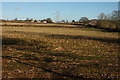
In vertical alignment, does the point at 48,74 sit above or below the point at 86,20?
below

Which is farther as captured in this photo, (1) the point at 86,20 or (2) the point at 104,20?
(1) the point at 86,20

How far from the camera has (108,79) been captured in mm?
5465

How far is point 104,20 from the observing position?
60031 millimetres

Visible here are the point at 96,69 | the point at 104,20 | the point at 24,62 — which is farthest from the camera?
the point at 104,20

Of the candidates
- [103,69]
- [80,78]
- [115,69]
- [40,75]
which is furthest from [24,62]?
[115,69]

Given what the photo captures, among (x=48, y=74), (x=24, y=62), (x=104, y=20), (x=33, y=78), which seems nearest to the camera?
(x=33, y=78)

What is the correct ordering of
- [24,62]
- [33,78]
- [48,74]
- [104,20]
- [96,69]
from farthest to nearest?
[104,20]
[24,62]
[96,69]
[48,74]
[33,78]

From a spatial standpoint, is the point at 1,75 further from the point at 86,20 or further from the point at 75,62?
the point at 86,20

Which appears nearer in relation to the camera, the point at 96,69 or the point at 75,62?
the point at 96,69

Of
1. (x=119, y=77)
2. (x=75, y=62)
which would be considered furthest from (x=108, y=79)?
(x=75, y=62)

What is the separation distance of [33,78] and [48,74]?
0.68 meters

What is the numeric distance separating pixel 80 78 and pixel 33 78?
1763mm

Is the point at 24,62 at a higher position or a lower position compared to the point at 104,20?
lower

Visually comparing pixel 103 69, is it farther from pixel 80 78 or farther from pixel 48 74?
pixel 48 74
